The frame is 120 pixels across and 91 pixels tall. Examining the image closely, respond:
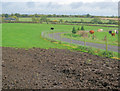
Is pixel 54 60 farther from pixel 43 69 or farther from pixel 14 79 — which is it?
pixel 14 79

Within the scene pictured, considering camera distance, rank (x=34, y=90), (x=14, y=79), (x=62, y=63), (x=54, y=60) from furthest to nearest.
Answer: (x=54, y=60) → (x=62, y=63) → (x=14, y=79) → (x=34, y=90)

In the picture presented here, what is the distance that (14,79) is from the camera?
8000 millimetres

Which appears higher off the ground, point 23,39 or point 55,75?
point 23,39

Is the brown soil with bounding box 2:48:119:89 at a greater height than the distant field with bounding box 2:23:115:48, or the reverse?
the distant field with bounding box 2:23:115:48

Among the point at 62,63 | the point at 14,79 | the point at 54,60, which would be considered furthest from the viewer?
the point at 54,60

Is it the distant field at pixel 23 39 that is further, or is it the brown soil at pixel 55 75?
the distant field at pixel 23 39

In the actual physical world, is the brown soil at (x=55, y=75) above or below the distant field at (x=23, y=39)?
below

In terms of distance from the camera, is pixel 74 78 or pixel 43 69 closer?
pixel 74 78

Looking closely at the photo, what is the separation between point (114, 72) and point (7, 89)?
476cm

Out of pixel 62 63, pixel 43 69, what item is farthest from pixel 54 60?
pixel 43 69

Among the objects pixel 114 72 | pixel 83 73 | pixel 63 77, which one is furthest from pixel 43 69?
pixel 114 72

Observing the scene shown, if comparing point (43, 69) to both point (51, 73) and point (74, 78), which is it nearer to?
point (51, 73)

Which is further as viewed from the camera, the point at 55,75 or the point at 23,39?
the point at 23,39

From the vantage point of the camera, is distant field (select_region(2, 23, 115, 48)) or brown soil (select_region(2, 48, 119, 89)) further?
distant field (select_region(2, 23, 115, 48))
